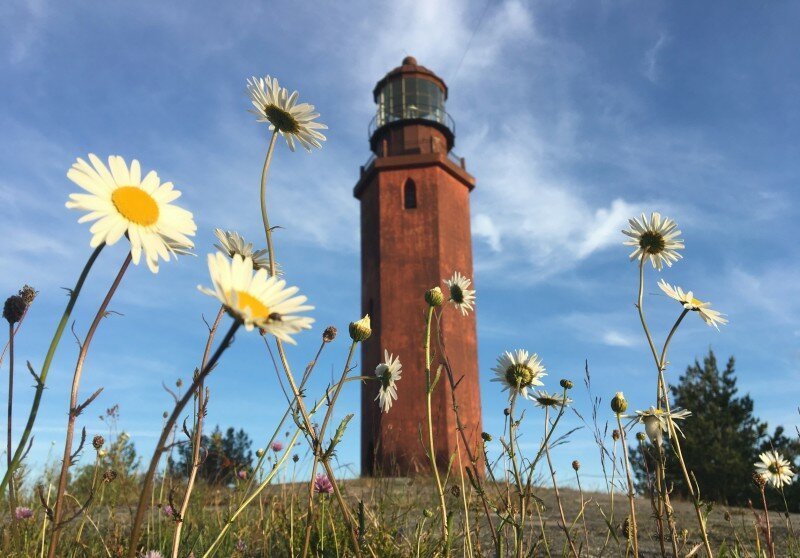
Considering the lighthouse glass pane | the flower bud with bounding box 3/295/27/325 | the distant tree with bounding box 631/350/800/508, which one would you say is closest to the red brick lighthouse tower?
the lighthouse glass pane

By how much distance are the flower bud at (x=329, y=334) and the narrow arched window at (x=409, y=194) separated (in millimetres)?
14554

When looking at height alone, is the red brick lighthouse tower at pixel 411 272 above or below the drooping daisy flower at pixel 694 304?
above

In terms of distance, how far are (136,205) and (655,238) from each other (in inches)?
83.3

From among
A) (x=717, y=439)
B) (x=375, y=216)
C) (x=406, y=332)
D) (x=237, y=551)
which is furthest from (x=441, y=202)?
(x=237, y=551)

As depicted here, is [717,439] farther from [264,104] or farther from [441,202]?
[264,104]

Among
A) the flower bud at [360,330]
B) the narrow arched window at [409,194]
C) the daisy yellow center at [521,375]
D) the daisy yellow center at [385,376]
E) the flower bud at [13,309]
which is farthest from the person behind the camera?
the narrow arched window at [409,194]

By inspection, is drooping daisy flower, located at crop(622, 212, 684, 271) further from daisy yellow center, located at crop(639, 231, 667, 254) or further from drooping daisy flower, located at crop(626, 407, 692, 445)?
drooping daisy flower, located at crop(626, 407, 692, 445)

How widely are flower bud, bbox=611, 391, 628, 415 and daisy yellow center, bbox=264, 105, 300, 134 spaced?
5.04 ft

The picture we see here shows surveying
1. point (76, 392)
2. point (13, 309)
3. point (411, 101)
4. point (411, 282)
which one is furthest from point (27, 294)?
point (411, 101)

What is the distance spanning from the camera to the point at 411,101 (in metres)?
19.5

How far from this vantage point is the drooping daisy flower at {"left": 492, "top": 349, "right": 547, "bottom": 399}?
2457mm

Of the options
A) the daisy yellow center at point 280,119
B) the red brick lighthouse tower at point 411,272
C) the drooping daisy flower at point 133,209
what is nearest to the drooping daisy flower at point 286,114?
the daisy yellow center at point 280,119

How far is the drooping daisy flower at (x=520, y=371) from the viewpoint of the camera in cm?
246

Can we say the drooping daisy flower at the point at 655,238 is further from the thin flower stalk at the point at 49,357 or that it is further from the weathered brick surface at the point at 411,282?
the weathered brick surface at the point at 411,282
